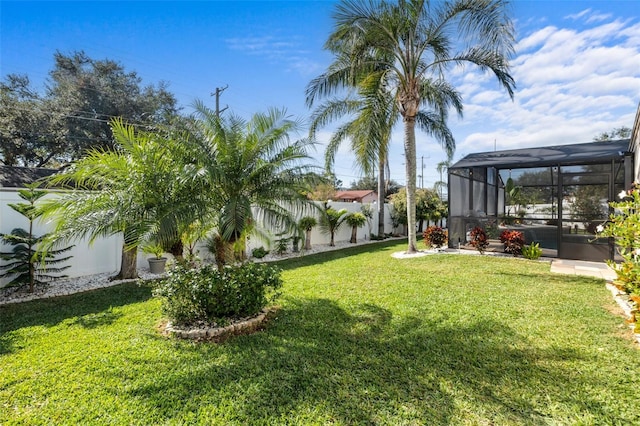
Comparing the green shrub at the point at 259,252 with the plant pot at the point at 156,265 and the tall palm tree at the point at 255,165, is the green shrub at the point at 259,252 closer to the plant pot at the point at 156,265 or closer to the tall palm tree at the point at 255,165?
the plant pot at the point at 156,265

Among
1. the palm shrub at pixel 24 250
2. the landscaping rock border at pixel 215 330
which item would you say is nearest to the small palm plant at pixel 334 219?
the landscaping rock border at pixel 215 330

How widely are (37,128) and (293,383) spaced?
2042cm

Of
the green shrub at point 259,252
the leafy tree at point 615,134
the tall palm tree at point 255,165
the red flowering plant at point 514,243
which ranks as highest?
the leafy tree at point 615,134

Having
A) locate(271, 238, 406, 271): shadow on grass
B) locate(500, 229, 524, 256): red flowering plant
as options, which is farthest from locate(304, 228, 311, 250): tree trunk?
locate(500, 229, 524, 256): red flowering plant

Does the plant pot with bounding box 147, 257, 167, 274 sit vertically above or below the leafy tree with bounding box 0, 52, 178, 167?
below

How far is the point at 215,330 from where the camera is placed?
4398mm

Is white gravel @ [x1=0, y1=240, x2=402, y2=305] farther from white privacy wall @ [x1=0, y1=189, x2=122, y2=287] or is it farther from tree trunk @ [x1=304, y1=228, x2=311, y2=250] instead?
tree trunk @ [x1=304, y1=228, x2=311, y2=250]

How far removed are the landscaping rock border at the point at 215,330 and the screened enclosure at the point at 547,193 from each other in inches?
353

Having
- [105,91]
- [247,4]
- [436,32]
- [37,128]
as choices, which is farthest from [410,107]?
[37,128]

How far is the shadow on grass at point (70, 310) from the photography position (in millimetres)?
5008

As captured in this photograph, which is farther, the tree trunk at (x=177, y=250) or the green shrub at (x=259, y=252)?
the green shrub at (x=259, y=252)

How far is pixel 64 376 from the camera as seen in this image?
135 inches

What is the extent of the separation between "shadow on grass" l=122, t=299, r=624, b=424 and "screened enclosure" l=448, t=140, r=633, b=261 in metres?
6.79

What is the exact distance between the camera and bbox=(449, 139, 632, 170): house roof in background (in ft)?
31.0
